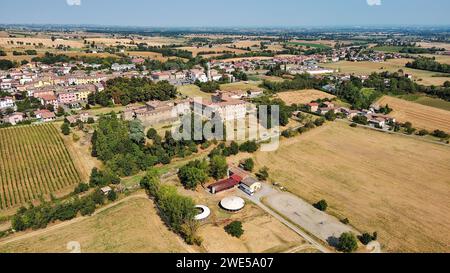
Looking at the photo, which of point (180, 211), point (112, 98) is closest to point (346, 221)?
point (180, 211)

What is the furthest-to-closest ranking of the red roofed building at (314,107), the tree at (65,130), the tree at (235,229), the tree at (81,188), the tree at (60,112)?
1. the red roofed building at (314,107)
2. the tree at (60,112)
3. the tree at (65,130)
4. the tree at (81,188)
5. the tree at (235,229)

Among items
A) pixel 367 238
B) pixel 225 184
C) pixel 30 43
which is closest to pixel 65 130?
pixel 225 184

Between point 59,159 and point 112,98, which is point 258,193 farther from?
point 112,98

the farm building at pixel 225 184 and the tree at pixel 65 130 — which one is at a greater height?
the tree at pixel 65 130

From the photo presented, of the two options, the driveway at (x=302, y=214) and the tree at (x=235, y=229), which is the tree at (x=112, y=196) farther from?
the driveway at (x=302, y=214)

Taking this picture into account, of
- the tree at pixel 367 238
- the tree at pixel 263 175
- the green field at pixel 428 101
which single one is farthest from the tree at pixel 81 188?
the green field at pixel 428 101

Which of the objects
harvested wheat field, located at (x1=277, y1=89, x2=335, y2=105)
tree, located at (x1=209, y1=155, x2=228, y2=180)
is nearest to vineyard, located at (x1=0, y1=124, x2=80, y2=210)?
tree, located at (x1=209, y1=155, x2=228, y2=180)

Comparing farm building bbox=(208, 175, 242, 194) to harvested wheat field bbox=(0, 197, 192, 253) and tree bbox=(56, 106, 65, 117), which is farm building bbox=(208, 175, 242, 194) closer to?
harvested wheat field bbox=(0, 197, 192, 253)
